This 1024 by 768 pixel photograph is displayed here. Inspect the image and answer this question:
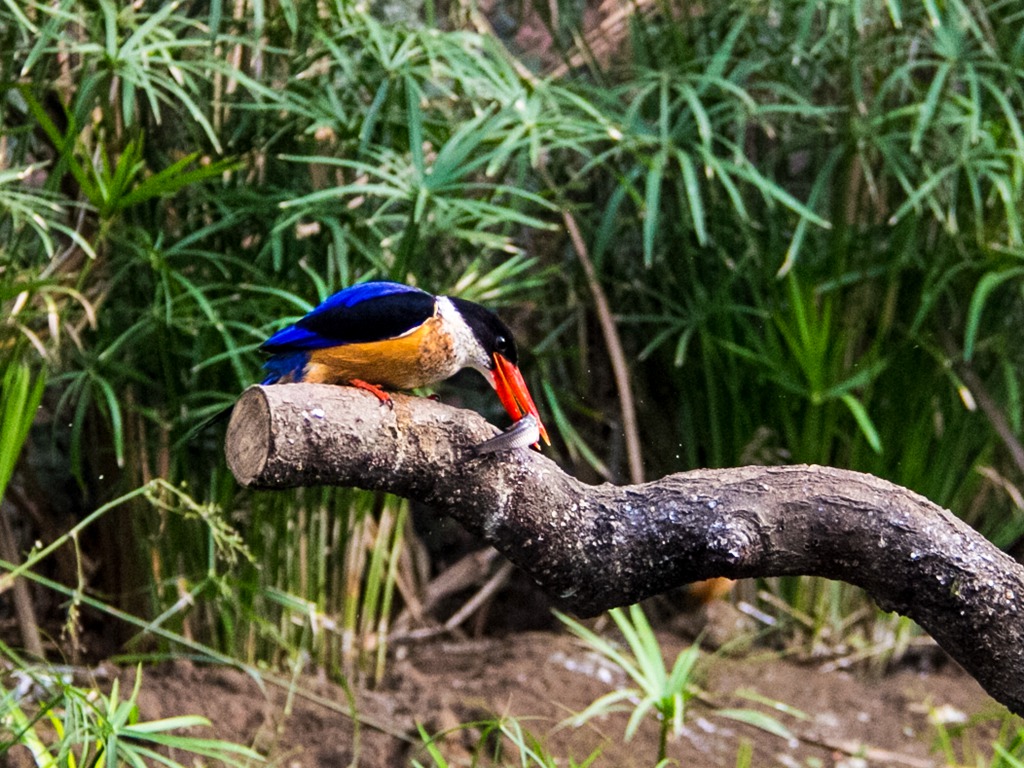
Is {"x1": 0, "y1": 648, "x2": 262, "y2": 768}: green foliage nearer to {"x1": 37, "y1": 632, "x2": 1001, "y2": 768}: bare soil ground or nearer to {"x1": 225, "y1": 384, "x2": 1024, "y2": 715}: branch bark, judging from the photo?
{"x1": 37, "y1": 632, "x2": 1001, "y2": 768}: bare soil ground

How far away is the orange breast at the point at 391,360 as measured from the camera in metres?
1.68

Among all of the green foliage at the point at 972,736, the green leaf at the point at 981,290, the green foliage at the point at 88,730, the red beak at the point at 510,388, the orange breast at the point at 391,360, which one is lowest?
the green foliage at the point at 972,736

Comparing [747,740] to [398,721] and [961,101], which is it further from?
[961,101]

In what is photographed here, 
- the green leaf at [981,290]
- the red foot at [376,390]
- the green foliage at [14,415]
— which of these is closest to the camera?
the red foot at [376,390]

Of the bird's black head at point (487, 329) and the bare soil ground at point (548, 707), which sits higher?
the bird's black head at point (487, 329)

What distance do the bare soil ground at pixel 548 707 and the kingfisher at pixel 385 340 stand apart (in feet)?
2.64

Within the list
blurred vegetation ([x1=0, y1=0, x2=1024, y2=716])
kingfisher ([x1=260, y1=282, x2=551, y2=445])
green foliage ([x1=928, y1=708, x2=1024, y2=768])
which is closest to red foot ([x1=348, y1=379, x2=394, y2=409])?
kingfisher ([x1=260, y1=282, x2=551, y2=445])

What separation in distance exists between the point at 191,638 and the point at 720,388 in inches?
56.5

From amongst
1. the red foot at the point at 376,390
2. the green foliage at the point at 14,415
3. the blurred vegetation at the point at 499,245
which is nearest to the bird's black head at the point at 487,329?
the red foot at the point at 376,390

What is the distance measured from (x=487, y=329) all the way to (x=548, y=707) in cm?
119

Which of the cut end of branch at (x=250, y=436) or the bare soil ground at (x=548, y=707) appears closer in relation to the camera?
the cut end of branch at (x=250, y=436)

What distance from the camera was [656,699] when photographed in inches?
79.7

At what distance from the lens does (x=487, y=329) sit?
182cm

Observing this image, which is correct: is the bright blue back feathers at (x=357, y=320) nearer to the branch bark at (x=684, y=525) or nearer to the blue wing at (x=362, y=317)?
the blue wing at (x=362, y=317)
